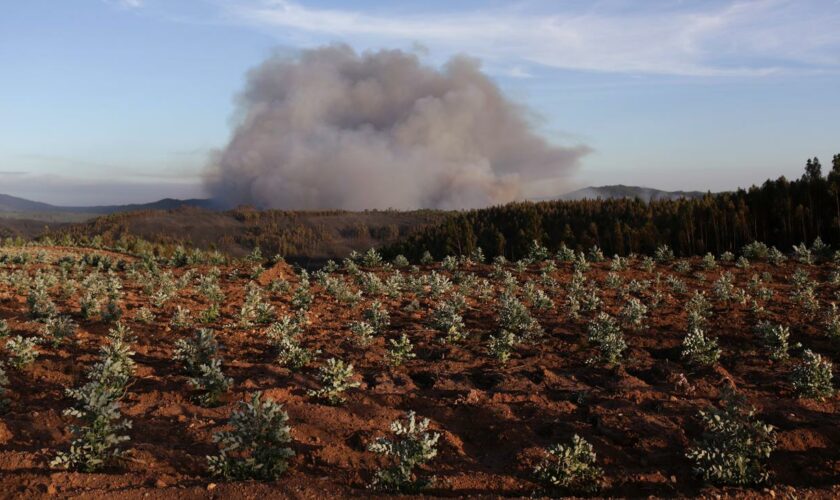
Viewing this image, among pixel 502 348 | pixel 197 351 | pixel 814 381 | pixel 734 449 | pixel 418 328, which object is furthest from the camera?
pixel 418 328

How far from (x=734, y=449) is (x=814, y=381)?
410 cm

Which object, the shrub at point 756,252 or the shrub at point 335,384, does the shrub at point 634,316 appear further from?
the shrub at point 756,252

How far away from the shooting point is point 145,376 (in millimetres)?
11656

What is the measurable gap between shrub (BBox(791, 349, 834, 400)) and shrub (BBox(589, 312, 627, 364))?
10.8 feet

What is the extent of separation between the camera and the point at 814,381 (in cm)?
1034

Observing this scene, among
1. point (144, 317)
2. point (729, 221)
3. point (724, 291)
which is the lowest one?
point (144, 317)

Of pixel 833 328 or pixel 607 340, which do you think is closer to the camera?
pixel 607 340

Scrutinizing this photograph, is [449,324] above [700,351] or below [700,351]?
above

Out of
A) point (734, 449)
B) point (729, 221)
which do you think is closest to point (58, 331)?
point (734, 449)

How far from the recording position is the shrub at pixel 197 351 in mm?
11414

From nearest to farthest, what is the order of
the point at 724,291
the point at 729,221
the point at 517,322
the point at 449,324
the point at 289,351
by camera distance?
the point at 289,351 → the point at 449,324 → the point at 517,322 → the point at 724,291 → the point at 729,221

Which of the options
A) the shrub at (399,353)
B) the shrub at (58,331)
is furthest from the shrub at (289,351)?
the shrub at (58,331)

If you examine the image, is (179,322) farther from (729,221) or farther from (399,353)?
(729,221)

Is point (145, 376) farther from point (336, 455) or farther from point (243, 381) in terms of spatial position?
point (336, 455)
